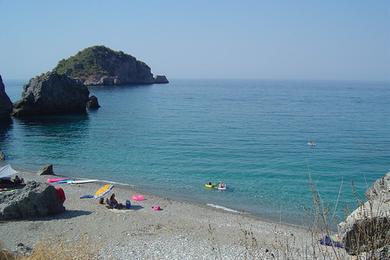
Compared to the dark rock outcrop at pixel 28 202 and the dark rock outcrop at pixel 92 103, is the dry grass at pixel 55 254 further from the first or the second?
the dark rock outcrop at pixel 92 103

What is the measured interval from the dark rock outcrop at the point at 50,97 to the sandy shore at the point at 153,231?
4950 centimetres

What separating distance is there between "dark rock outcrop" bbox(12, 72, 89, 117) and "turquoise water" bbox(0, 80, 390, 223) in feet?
17.4

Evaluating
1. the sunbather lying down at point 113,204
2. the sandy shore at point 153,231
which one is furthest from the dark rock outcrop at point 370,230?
the sunbather lying down at point 113,204

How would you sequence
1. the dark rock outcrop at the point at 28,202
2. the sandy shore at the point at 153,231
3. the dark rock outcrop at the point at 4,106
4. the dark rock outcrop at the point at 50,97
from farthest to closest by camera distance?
the dark rock outcrop at the point at 50,97 < the dark rock outcrop at the point at 4,106 < the dark rock outcrop at the point at 28,202 < the sandy shore at the point at 153,231

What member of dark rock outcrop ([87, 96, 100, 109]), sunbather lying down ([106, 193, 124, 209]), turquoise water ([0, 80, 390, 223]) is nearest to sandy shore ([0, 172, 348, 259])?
sunbather lying down ([106, 193, 124, 209])

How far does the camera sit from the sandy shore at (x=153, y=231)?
15062 mm

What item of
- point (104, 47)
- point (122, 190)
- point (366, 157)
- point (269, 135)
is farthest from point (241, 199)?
point (104, 47)

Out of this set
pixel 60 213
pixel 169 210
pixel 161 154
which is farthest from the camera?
pixel 161 154

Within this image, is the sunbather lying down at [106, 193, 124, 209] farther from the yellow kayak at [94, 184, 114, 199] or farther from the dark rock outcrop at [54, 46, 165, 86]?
the dark rock outcrop at [54, 46, 165, 86]

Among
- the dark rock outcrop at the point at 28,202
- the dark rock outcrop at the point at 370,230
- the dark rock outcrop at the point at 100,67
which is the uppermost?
the dark rock outcrop at the point at 100,67

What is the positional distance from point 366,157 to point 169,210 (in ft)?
69.3

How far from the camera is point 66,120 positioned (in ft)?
213

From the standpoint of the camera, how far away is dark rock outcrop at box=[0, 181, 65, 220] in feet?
61.2

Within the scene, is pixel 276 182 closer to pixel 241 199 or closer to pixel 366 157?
pixel 241 199
